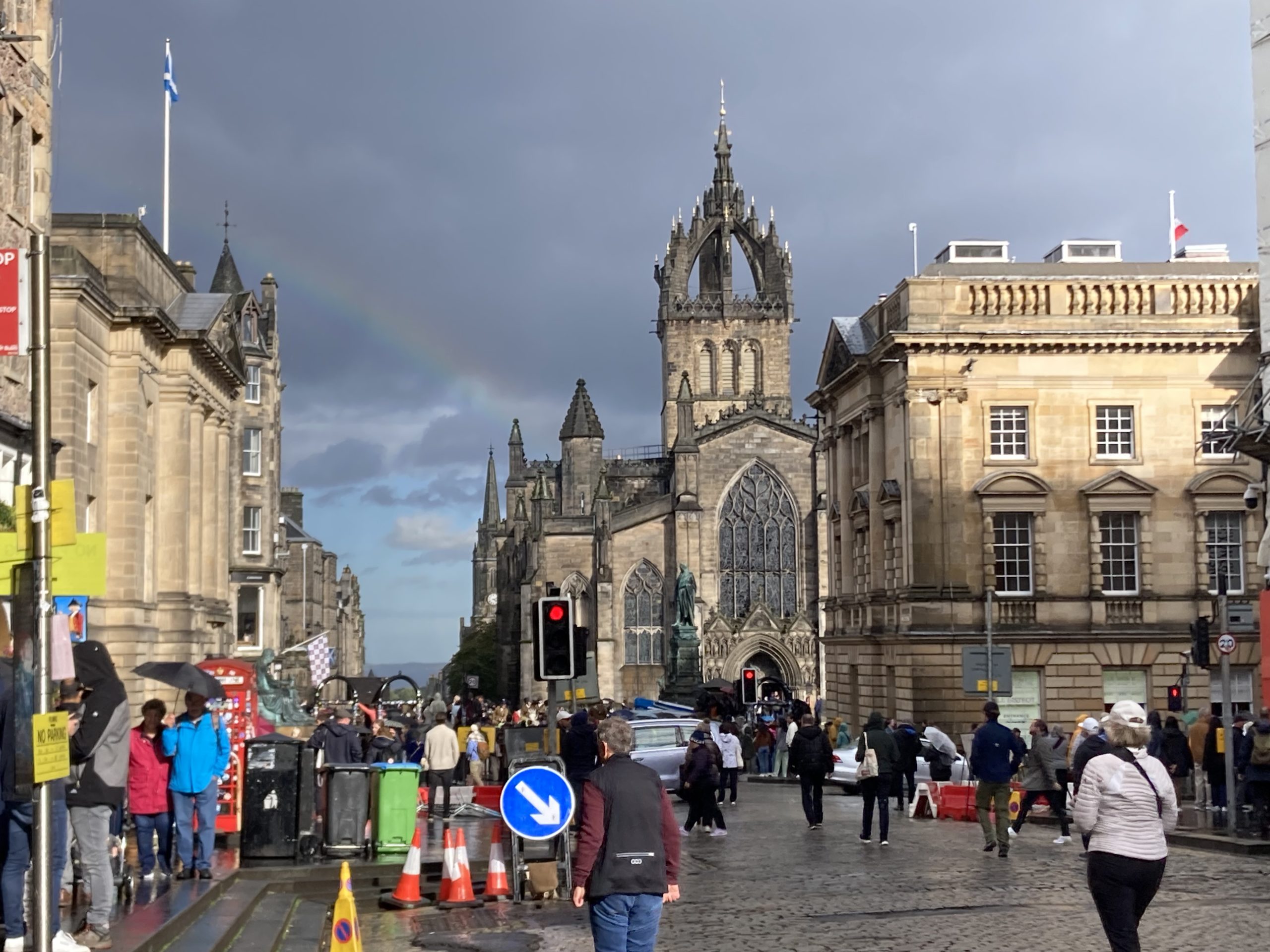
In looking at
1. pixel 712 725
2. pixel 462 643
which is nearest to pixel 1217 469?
pixel 712 725

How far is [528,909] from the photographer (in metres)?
14.5

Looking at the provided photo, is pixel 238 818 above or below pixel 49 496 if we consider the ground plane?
below

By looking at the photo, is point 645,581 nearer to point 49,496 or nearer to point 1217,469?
point 1217,469

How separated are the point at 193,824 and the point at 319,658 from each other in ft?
143

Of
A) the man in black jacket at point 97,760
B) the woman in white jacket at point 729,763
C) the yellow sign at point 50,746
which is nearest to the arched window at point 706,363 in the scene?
the woman in white jacket at point 729,763

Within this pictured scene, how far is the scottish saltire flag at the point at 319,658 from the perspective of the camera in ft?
188

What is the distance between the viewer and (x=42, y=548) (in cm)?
817

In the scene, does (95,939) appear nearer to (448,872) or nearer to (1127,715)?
(448,872)

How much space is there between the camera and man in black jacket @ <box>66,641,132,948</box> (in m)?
10.7

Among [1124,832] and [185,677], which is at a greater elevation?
[185,677]

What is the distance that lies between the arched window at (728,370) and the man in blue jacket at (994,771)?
80.3 meters

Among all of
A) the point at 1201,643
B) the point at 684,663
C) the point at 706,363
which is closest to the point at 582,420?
the point at 706,363

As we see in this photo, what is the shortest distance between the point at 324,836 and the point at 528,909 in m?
2.81

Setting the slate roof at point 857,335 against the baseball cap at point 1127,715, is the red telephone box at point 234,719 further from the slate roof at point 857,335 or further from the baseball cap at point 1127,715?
the slate roof at point 857,335
